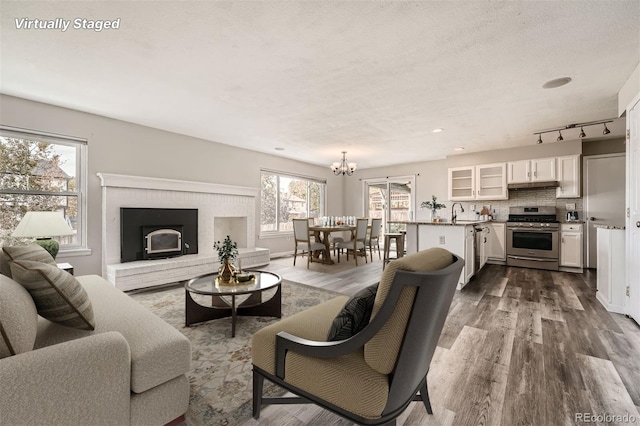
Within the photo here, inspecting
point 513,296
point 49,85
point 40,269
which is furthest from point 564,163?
point 49,85

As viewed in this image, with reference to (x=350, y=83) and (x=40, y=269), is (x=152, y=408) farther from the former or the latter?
(x=350, y=83)

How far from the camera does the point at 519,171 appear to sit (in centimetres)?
564

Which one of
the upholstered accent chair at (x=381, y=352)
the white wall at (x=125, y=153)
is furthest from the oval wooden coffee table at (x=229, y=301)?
the white wall at (x=125, y=153)

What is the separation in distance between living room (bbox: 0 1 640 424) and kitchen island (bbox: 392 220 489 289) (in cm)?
158

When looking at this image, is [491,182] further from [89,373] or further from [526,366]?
[89,373]

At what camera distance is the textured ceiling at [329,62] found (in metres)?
1.95

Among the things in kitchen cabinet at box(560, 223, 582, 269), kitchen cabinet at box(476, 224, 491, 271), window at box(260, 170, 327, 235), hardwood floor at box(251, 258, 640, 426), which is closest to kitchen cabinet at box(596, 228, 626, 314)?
hardwood floor at box(251, 258, 640, 426)

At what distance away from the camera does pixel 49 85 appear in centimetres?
305

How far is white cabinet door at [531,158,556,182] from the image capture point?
5341mm

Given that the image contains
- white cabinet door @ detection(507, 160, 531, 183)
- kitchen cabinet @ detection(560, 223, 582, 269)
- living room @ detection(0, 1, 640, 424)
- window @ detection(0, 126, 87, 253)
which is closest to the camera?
living room @ detection(0, 1, 640, 424)

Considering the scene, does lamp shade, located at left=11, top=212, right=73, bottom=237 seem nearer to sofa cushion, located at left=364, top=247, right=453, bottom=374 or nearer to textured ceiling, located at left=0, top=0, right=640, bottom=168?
textured ceiling, located at left=0, top=0, right=640, bottom=168

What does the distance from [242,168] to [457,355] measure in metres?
5.02

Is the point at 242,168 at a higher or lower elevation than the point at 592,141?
lower

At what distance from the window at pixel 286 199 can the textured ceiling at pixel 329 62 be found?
2365mm
